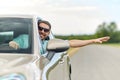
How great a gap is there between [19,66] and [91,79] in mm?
11600

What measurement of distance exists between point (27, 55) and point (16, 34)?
1.04 metres

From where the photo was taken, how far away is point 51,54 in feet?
22.0

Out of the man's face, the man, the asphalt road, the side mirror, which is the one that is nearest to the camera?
the side mirror

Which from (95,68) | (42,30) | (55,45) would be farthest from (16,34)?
(95,68)

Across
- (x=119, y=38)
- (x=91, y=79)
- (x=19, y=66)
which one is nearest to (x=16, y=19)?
(x=19, y=66)

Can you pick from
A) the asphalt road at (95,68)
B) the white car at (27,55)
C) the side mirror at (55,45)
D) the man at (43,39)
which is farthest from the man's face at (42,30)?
the asphalt road at (95,68)

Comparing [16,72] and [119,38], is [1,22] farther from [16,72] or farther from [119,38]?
[119,38]

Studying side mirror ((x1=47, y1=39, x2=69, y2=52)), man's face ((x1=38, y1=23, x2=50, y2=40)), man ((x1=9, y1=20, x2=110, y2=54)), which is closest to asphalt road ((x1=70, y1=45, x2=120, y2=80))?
man ((x1=9, y1=20, x2=110, y2=54))

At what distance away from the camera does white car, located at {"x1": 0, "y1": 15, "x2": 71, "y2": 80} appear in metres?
4.92

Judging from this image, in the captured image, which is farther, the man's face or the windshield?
the man's face

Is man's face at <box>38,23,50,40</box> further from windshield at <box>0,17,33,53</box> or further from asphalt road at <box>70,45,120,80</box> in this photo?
asphalt road at <box>70,45,120,80</box>

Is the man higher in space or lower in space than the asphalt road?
higher

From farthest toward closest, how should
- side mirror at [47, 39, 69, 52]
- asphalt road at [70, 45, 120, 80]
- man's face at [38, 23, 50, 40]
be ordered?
asphalt road at [70, 45, 120, 80], man's face at [38, 23, 50, 40], side mirror at [47, 39, 69, 52]

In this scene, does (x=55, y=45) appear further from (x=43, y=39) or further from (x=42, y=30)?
(x=43, y=39)
